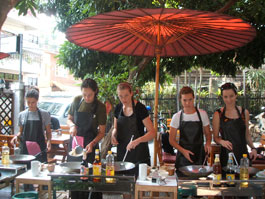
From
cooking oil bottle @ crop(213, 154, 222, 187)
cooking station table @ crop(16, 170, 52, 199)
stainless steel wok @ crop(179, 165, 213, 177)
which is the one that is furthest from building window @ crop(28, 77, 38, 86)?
cooking oil bottle @ crop(213, 154, 222, 187)

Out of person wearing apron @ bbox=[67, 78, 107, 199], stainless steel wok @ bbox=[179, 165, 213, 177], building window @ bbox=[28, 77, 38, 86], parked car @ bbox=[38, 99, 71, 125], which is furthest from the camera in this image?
building window @ bbox=[28, 77, 38, 86]

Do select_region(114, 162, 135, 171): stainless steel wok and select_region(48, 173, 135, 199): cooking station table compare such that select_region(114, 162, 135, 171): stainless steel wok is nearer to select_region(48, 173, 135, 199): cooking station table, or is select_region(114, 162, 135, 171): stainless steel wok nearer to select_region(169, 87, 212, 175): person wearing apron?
select_region(48, 173, 135, 199): cooking station table

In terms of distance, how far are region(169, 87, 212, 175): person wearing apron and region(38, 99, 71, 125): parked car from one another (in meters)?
6.59

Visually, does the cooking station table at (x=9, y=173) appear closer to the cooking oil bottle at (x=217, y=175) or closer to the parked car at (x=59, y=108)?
the cooking oil bottle at (x=217, y=175)

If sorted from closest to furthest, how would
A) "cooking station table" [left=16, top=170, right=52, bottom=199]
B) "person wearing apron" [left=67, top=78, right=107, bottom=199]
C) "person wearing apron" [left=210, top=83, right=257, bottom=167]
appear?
"cooking station table" [left=16, top=170, right=52, bottom=199] → "person wearing apron" [left=210, top=83, right=257, bottom=167] → "person wearing apron" [left=67, top=78, right=107, bottom=199]

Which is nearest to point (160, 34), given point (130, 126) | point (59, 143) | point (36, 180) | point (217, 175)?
point (130, 126)

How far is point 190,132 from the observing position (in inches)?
122

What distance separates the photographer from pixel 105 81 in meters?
5.35

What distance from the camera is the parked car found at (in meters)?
9.19

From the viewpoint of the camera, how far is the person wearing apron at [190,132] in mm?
3056

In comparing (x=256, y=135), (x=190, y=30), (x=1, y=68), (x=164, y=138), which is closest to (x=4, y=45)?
(x=164, y=138)

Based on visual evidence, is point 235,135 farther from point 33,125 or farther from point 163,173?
point 33,125

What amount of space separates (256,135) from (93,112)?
945 centimetres

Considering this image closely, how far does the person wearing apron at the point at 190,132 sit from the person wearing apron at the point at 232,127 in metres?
0.15
